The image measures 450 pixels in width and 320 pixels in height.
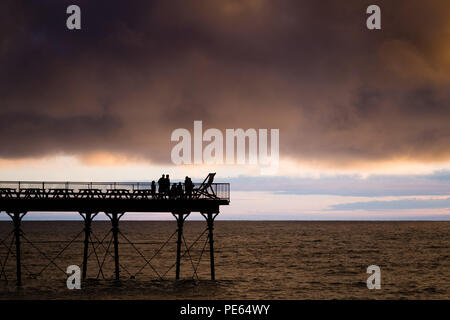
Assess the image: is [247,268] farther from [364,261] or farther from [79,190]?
[79,190]

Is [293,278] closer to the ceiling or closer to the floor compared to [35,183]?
closer to the floor

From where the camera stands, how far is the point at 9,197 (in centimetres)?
3856

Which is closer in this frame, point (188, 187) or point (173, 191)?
point (173, 191)

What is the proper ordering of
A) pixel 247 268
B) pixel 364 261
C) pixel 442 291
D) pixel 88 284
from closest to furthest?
pixel 88 284 < pixel 442 291 < pixel 247 268 < pixel 364 261

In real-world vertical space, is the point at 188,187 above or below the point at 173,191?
above

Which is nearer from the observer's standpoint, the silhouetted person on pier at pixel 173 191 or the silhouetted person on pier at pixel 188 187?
the silhouetted person on pier at pixel 173 191

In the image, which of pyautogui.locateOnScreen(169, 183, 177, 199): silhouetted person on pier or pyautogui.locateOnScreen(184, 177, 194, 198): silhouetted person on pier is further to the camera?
pyautogui.locateOnScreen(184, 177, 194, 198): silhouetted person on pier

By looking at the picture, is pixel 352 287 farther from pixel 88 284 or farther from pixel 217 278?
pixel 88 284

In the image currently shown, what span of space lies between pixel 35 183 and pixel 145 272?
24.5 metres

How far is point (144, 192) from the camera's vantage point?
3950 cm

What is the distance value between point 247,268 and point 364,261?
889 inches
